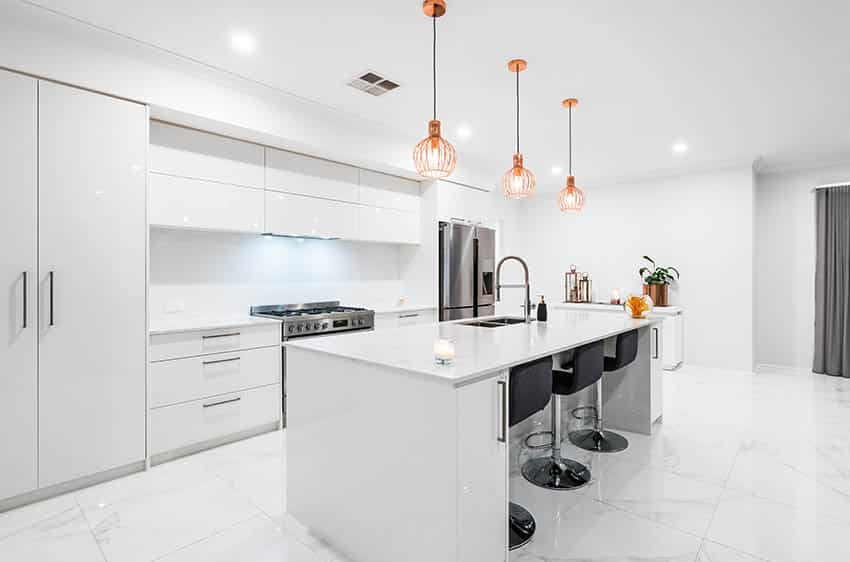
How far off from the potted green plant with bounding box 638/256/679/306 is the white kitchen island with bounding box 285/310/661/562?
4.04 metres

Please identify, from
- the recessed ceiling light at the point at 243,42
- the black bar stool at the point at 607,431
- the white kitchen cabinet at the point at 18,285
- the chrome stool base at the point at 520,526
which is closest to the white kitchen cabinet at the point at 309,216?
the recessed ceiling light at the point at 243,42

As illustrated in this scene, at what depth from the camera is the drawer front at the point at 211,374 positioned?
2.81m

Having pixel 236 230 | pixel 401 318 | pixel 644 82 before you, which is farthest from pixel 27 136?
pixel 644 82

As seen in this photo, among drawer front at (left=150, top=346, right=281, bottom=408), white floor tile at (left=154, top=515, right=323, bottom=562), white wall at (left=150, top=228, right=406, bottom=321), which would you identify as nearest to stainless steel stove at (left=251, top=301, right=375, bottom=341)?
white wall at (left=150, top=228, right=406, bottom=321)

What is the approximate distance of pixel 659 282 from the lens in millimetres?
5746

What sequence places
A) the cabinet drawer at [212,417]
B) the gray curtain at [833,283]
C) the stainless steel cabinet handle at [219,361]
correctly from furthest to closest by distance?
the gray curtain at [833,283] < the stainless steel cabinet handle at [219,361] < the cabinet drawer at [212,417]

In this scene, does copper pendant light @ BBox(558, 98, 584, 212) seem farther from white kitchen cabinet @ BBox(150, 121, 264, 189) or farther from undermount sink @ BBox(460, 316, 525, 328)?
white kitchen cabinet @ BBox(150, 121, 264, 189)

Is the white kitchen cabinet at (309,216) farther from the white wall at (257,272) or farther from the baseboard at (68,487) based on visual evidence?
the baseboard at (68,487)

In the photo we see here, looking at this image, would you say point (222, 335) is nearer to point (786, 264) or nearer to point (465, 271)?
point (465, 271)

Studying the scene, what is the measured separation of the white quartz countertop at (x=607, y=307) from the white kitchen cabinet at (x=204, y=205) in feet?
14.3

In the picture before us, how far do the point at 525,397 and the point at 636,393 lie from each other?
1.95m

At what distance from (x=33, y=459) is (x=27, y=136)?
167cm

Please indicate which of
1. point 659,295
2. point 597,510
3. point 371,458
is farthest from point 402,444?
point 659,295

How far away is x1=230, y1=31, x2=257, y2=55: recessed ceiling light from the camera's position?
8.36 feet
